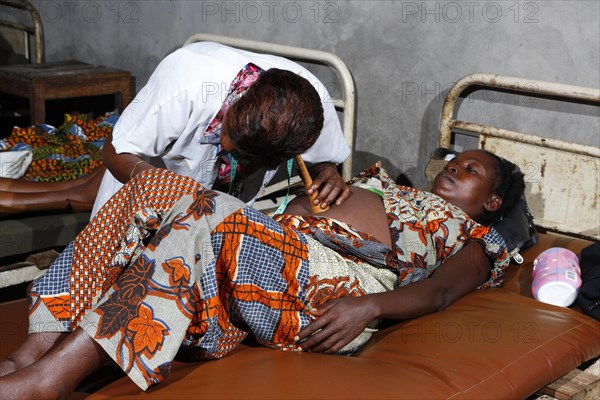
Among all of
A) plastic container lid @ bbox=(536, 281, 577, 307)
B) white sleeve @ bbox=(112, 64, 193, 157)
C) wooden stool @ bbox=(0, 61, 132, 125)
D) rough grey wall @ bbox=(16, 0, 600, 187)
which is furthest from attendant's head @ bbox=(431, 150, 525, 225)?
wooden stool @ bbox=(0, 61, 132, 125)

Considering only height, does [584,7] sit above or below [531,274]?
above

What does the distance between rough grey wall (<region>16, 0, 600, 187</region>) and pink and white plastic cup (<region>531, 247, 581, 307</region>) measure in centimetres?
65

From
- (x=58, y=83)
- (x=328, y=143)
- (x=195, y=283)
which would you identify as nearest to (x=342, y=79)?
(x=328, y=143)

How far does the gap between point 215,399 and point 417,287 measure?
72cm

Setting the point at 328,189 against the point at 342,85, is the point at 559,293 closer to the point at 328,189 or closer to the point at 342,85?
the point at 328,189

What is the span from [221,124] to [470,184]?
34.3 inches

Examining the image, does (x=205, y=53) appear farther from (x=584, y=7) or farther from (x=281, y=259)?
(x=584, y=7)

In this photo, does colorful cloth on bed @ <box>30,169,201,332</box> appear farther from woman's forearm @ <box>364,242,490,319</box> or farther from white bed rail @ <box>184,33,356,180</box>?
white bed rail @ <box>184,33,356,180</box>

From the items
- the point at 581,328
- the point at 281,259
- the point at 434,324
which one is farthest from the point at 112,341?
the point at 581,328

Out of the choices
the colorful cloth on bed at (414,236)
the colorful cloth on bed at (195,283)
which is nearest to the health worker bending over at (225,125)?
the colorful cloth on bed at (414,236)

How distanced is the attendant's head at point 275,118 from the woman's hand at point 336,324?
44 centimetres

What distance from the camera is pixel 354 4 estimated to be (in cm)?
362

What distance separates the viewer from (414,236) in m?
2.35

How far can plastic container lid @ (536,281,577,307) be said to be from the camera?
2412mm
